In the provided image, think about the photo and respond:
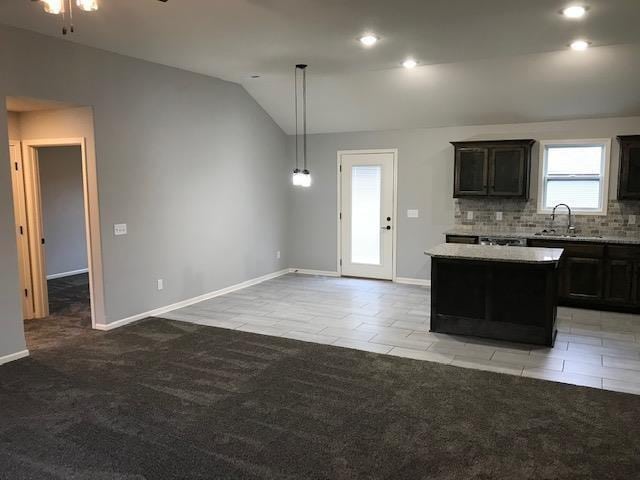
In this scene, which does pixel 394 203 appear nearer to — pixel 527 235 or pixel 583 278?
pixel 527 235

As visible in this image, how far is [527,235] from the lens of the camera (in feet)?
22.2

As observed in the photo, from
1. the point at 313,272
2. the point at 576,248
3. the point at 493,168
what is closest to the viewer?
the point at 576,248

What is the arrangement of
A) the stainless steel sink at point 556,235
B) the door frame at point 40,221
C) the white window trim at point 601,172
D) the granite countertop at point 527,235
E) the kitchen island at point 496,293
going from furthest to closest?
the white window trim at point 601,172 < the stainless steel sink at point 556,235 < the granite countertop at point 527,235 < the door frame at point 40,221 < the kitchen island at point 496,293

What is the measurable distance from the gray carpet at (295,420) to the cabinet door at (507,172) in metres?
3.47

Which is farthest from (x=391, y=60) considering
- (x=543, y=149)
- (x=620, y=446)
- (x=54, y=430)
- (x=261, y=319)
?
(x=54, y=430)

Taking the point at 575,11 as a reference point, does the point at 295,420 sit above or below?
below

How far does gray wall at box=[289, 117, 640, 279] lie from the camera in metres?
6.90

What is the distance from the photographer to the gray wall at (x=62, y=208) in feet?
26.7

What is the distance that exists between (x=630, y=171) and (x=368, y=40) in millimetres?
3862

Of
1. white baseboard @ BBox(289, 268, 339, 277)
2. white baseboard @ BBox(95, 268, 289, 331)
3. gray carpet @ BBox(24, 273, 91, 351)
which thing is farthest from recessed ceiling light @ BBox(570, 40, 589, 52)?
gray carpet @ BBox(24, 273, 91, 351)

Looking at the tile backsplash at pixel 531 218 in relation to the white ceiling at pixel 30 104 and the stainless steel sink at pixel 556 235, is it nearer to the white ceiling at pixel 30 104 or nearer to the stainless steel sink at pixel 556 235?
the stainless steel sink at pixel 556 235

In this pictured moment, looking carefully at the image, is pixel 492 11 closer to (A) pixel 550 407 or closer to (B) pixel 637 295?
(A) pixel 550 407

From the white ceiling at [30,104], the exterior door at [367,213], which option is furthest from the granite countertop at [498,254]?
the white ceiling at [30,104]

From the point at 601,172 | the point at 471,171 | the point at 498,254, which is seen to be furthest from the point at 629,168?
the point at 498,254
